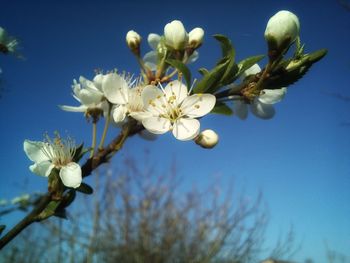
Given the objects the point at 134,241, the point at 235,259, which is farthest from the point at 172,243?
the point at 235,259

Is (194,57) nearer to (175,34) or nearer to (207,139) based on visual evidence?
(175,34)

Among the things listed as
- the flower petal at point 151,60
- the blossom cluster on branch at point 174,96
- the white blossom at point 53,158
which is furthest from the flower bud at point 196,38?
the white blossom at point 53,158

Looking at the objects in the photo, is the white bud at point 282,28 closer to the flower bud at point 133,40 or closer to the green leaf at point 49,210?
the flower bud at point 133,40

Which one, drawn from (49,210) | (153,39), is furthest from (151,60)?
(49,210)

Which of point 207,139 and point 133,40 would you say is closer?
point 207,139

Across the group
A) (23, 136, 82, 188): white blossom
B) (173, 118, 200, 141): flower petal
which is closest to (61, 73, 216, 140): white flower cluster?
(173, 118, 200, 141): flower petal
